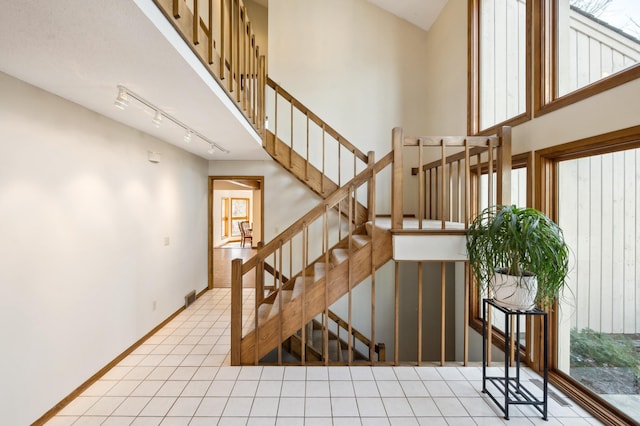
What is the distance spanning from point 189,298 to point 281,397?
9.12 feet

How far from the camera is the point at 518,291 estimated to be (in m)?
2.10

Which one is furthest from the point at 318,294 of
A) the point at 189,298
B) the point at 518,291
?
the point at 189,298

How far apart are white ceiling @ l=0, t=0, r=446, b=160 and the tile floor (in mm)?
2294

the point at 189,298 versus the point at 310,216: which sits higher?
the point at 310,216

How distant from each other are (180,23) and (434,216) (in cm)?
399

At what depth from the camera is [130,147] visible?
3133 mm

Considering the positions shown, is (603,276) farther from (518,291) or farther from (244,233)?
(244,233)

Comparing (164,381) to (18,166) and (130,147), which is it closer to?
(18,166)

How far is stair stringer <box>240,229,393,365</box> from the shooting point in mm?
2832

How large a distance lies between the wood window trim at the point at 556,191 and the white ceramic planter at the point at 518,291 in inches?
25.0

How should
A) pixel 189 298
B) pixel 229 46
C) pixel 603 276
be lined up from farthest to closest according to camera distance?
pixel 189 298, pixel 229 46, pixel 603 276

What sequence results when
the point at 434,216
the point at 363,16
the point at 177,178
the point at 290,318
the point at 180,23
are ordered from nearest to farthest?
the point at 180,23 → the point at 290,318 → the point at 177,178 → the point at 434,216 → the point at 363,16

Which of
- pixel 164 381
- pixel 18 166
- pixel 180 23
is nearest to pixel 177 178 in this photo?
pixel 18 166

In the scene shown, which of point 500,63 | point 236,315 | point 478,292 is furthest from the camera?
point 500,63
